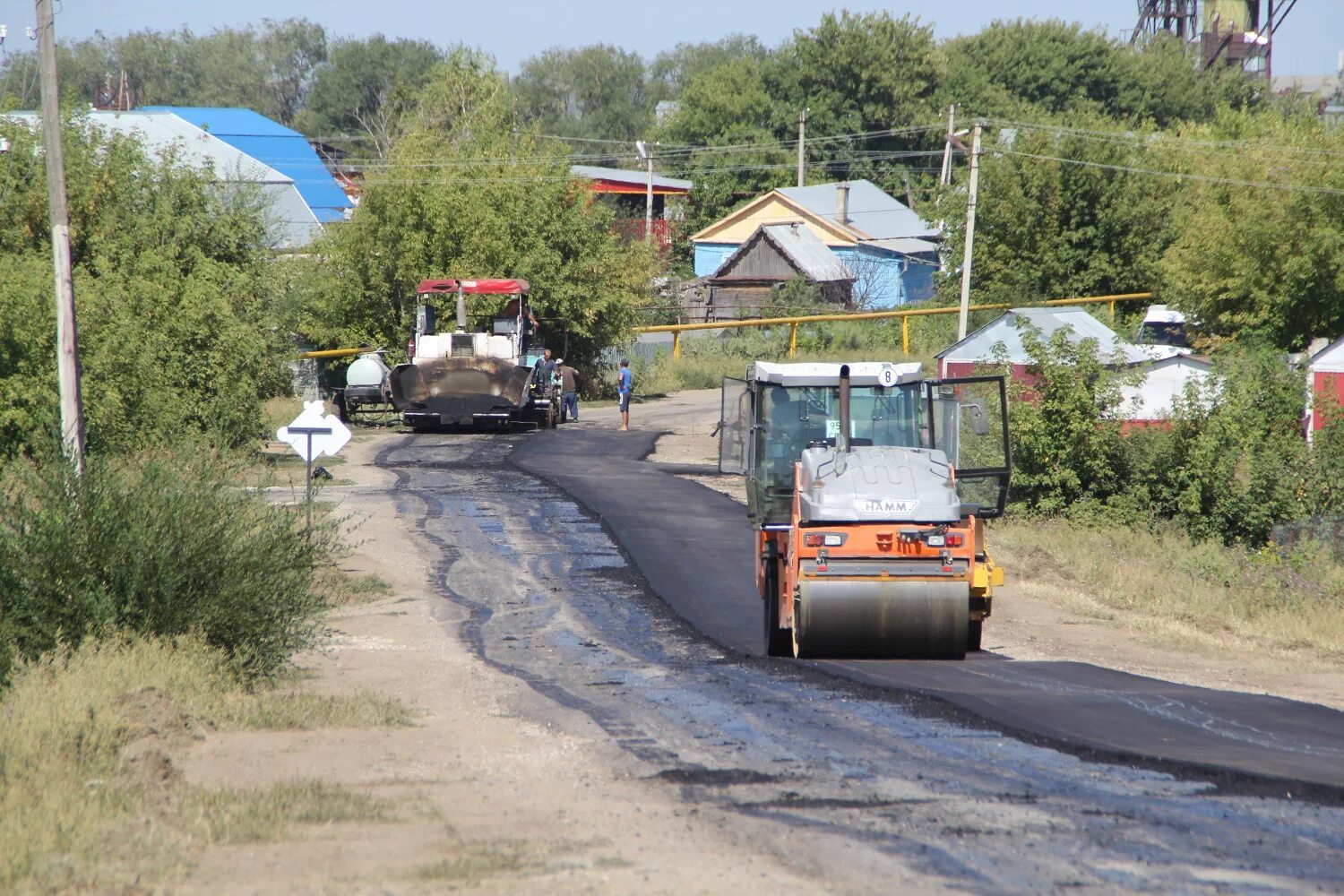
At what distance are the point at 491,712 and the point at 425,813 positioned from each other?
345 cm

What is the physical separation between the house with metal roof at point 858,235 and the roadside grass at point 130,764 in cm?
5438

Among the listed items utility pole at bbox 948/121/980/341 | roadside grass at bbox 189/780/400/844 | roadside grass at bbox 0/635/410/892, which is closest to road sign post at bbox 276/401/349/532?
roadside grass at bbox 0/635/410/892

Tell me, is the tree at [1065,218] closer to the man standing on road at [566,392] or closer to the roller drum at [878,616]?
the man standing on road at [566,392]

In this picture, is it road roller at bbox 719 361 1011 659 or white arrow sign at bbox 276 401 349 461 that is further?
white arrow sign at bbox 276 401 349 461

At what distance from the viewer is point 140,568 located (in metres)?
12.1

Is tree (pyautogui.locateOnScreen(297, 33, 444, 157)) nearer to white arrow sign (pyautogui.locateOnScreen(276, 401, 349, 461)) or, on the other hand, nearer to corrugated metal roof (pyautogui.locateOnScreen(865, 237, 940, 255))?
corrugated metal roof (pyautogui.locateOnScreen(865, 237, 940, 255))

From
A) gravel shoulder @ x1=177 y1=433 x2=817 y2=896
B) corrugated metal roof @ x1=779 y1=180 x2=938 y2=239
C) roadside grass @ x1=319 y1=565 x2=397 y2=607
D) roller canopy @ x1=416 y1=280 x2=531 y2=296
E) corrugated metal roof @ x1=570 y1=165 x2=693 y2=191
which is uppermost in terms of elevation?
corrugated metal roof @ x1=570 y1=165 x2=693 y2=191

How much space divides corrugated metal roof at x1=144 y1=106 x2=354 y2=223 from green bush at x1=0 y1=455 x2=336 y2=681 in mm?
55977

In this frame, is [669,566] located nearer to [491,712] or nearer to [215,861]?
[491,712]

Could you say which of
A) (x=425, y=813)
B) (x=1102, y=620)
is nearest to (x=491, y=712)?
(x=425, y=813)

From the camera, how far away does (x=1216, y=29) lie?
100m

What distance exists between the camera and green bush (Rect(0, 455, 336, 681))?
473 inches

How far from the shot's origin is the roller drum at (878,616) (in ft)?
38.2

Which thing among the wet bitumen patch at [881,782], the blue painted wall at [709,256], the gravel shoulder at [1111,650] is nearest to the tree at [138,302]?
the wet bitumen patch at [881,782]
